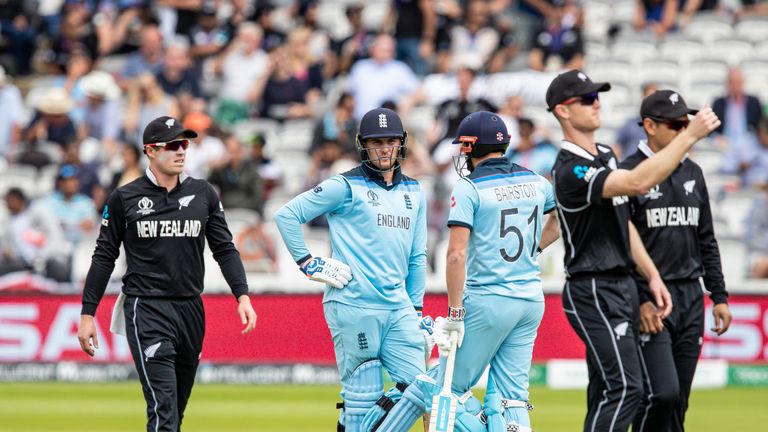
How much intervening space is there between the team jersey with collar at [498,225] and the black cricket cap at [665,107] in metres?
1.11

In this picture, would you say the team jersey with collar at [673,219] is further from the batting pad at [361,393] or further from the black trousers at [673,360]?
the batting pad at [361,393]

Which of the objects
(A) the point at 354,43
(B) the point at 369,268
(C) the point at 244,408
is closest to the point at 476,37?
(A) the point at 354,43

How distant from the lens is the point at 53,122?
19.8 meters

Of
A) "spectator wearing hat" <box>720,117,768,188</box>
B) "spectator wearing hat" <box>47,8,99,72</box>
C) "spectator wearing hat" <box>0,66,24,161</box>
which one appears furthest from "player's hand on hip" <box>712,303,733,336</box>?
"spectator wearing hat" <box>47,8,99,72</box>

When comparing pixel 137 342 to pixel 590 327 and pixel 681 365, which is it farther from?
pixel 681 365

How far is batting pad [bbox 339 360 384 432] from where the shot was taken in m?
8.42

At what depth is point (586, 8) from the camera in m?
21.7

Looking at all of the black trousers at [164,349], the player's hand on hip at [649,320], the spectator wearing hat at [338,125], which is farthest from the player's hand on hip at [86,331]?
the spectator wearing hat at [338,125]

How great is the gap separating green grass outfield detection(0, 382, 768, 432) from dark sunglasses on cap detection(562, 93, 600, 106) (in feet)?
13.6

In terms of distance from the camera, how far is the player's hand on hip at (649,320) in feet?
27.6

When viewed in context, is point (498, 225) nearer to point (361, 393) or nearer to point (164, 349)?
point (361, 393)

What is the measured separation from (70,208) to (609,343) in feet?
36.0

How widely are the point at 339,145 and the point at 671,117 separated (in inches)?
361

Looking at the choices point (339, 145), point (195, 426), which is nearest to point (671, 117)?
point (195, 426)
